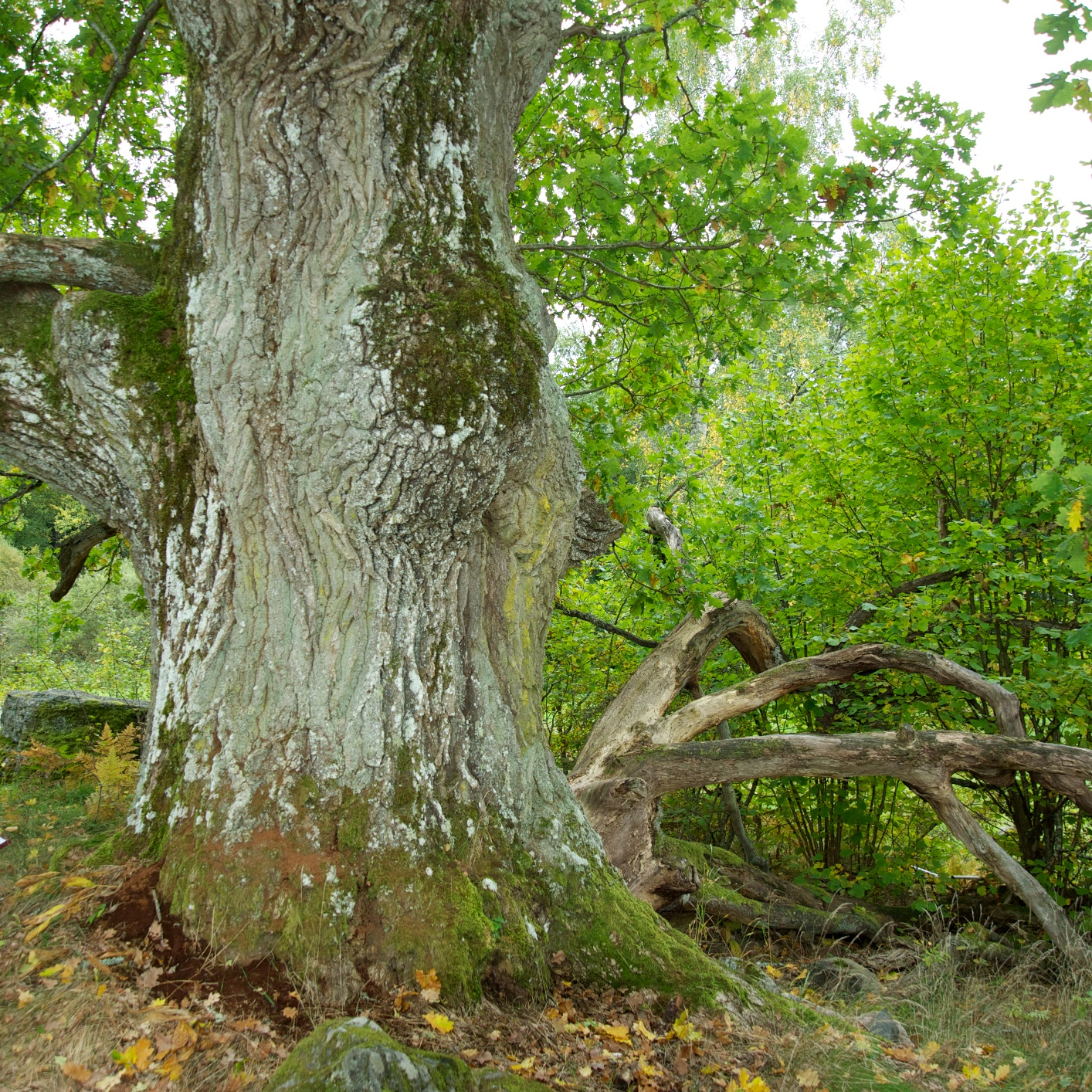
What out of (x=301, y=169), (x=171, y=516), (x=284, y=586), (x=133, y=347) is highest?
(x=301, y=169)

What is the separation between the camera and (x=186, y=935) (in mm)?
2771

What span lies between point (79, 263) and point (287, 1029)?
126 inches

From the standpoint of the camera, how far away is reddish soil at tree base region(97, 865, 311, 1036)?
102 inches

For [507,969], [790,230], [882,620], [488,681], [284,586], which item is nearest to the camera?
[507,969]

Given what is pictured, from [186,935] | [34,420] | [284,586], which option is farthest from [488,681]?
[34,420]

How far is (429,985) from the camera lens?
275cm

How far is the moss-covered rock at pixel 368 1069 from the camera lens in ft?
6.58

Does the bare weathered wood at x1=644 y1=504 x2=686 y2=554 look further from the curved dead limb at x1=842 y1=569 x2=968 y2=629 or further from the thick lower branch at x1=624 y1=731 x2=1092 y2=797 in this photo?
the thick lower branch at x1=624 y1=731 x2=1092 y2=797

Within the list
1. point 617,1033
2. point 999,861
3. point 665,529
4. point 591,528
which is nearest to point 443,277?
point 591,528

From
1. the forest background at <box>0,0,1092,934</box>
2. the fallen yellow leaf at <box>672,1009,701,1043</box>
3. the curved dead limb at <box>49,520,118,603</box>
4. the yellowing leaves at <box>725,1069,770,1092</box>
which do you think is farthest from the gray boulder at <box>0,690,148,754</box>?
the yellowing leaves at <box>725,1069,770,1092</box>

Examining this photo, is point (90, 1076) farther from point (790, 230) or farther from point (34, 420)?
point (790, 230)

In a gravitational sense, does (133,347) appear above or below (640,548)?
above

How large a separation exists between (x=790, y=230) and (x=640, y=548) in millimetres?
2702

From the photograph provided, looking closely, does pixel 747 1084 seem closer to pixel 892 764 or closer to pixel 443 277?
pixel 892 764
